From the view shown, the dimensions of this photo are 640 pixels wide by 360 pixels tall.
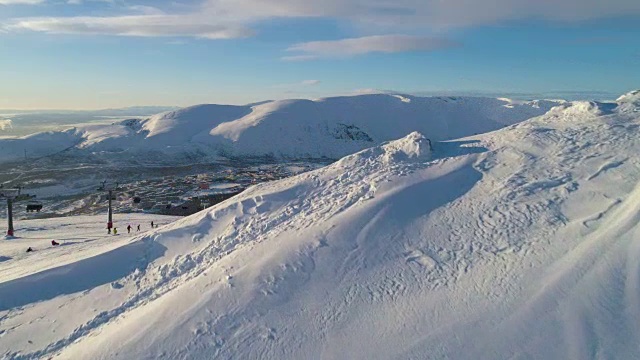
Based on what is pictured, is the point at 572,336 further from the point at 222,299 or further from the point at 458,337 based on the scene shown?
the point at 222,299

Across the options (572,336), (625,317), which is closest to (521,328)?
(572,336)

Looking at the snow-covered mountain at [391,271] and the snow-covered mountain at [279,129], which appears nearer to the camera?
the snow-covered mountain at [391,271]

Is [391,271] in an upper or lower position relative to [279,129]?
lower

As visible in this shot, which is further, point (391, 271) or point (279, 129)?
point (279, 129)

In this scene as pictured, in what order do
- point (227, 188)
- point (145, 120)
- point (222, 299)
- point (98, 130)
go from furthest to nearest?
point (145, 120), point (98, 130), point (227, 188), point (222, 299)
